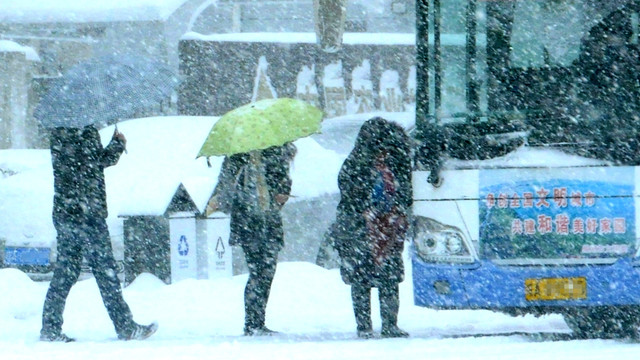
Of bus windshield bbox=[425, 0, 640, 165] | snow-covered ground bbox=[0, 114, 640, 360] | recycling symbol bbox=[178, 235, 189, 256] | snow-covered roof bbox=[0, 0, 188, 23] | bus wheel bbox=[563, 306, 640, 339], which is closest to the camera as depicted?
snow-covered ground bbox=[0, 114, 640, 360]

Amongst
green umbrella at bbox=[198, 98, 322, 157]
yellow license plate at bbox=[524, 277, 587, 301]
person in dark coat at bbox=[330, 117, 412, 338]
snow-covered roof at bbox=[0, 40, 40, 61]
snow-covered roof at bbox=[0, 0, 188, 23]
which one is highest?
snow-covered roof at bbox=[0, 0, 188, 23]

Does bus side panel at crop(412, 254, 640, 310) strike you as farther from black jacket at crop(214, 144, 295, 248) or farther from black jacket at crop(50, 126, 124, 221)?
black jacket at crop(50, 126, 124, 221)

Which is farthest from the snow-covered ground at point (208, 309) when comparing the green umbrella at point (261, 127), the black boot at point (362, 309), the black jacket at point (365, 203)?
the green umbrella at point (261, 127)

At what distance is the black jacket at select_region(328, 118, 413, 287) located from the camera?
7.95 metres

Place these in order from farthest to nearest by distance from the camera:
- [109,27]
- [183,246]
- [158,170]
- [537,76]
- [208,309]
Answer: [109,27] < [158,170] < [183,246] < [208,309] < [537,76]

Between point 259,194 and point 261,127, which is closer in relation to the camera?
point 261,127

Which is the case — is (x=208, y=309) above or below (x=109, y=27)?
below

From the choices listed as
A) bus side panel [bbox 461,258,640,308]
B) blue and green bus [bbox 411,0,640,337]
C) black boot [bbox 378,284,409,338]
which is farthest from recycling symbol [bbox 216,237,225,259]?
bus side panel [bbox 461,258,640,308]

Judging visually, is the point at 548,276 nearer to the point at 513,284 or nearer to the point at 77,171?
the point at 513,284

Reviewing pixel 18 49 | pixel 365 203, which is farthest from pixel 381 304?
pixel 18 49

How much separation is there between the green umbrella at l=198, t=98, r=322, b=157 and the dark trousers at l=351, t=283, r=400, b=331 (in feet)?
3.92

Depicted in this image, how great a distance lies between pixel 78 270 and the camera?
818cm

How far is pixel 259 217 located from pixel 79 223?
1.30 metres

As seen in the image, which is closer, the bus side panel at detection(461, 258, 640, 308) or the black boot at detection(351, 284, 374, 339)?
the bus side panel at detection(461, 258, 640, 308)
